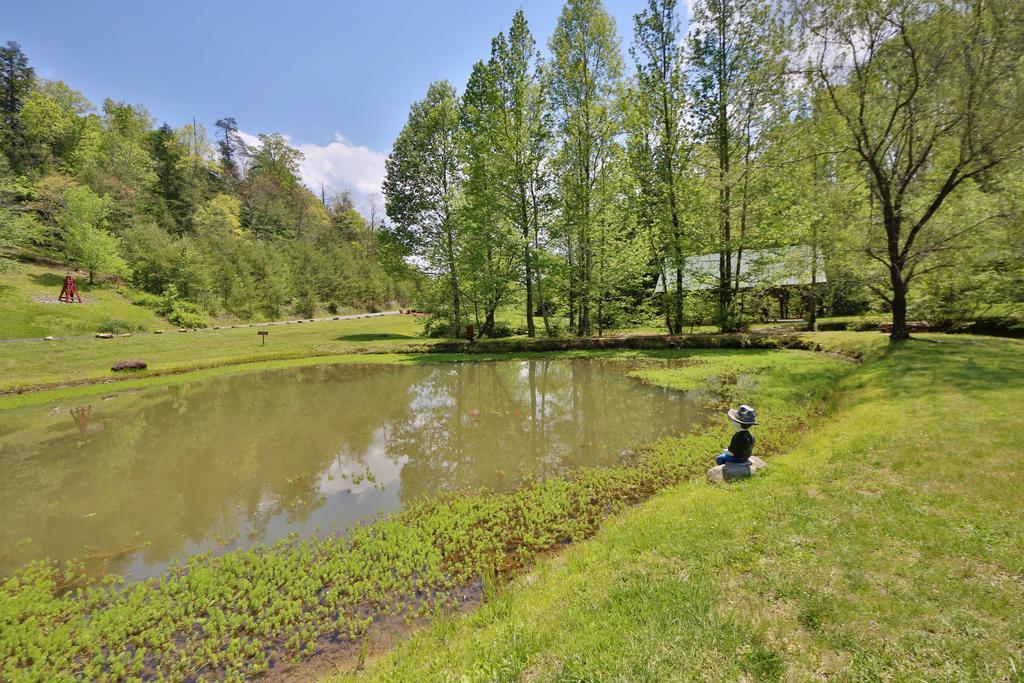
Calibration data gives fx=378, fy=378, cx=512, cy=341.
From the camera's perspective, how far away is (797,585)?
11.8ft

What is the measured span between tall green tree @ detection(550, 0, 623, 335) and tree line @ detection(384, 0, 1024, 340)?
0.38ft

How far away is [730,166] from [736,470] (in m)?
18.2

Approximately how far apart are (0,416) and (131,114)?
76229 mm

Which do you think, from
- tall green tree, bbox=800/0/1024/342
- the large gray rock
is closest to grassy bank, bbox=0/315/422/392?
the large gray rock

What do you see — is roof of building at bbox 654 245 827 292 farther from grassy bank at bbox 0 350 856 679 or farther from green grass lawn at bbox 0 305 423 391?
green grass lawn at bbox 0 305 423 391

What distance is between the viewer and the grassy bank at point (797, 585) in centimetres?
282

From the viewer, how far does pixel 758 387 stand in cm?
1207

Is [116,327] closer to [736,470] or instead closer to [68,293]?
[68,293]

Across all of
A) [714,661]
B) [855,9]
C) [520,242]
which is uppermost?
[855,9]

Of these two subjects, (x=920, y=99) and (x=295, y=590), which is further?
(x=920, y=99)

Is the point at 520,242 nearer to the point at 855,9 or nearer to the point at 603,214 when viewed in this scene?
the point at 603,214

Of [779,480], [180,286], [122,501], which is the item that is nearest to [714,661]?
[779,480]

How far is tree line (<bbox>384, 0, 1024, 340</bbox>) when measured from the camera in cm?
1195

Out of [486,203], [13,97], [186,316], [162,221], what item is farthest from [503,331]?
[13,97]
